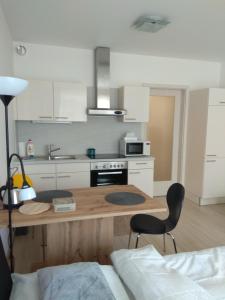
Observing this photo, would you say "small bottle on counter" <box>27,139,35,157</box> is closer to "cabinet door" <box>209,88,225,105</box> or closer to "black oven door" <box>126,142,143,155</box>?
"black oven door" <box>126,142,143,155</box>

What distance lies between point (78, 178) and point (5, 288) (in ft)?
7.75

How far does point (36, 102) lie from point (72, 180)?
49.7 inches

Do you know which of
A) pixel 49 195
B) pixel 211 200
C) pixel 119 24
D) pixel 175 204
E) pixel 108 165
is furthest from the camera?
pixel 211 200

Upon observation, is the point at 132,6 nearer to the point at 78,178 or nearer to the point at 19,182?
the point at 19,182

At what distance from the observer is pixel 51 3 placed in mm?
2373

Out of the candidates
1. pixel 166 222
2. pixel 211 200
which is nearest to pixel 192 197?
pixel 211 200

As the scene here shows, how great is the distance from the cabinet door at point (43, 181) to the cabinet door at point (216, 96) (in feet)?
9.25

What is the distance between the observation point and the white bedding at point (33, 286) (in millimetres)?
1210

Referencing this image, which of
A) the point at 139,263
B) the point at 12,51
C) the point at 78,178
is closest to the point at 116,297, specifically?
the point at 139,263

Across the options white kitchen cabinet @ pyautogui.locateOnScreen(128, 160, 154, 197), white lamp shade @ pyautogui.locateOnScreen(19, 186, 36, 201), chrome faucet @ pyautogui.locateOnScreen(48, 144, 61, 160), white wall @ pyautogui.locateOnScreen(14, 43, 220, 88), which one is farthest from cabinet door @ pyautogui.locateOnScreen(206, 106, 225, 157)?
white lamp shade @ pyautogui.locateOnScreen(19, 186, 36, 201)

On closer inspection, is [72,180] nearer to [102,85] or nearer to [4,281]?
[102,85]

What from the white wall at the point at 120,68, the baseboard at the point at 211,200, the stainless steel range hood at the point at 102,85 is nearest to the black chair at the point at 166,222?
the stainless steel range hood at the point at 102,85

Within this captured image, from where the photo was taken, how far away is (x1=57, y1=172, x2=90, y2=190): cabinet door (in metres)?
3.50

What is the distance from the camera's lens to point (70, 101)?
362 cm
